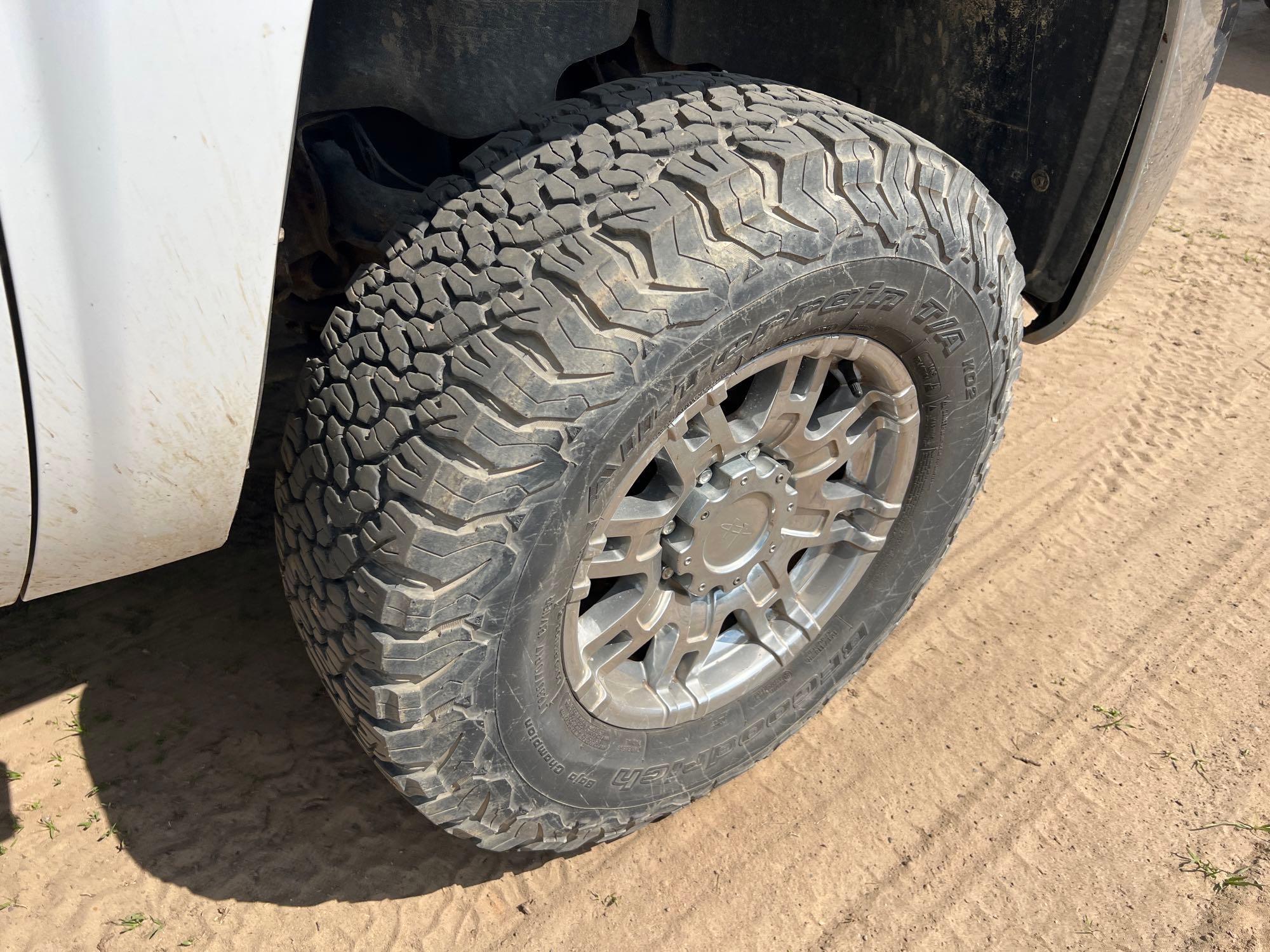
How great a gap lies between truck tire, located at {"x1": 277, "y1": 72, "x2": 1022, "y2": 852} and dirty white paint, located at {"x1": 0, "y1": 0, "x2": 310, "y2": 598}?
278mm

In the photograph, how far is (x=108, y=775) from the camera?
242 cm

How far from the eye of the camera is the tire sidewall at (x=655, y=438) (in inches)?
67.1

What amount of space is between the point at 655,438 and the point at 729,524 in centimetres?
38

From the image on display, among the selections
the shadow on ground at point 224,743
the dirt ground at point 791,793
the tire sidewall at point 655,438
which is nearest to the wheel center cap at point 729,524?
the tire sidewall at point 655,438

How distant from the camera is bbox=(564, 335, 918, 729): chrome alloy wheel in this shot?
1.96 metres

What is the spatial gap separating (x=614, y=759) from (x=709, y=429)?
74cm

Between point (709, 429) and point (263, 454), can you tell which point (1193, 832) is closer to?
point (709, 429)

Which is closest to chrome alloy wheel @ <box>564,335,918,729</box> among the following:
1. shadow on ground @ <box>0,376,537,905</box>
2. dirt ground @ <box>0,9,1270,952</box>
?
dirt ground @ <box>0,9,1270,952</box>

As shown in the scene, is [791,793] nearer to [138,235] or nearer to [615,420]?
[615,420]

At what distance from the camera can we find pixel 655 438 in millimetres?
1813

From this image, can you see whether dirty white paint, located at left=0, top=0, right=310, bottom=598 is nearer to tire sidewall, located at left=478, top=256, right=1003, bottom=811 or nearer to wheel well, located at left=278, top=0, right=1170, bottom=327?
tire sidewall, located at left=478, top=256, right=1003, bottom=811

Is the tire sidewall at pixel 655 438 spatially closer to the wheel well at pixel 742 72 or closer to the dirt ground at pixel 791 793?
the dirt ground at pixel 791 793

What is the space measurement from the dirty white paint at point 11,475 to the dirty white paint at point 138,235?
2 cm

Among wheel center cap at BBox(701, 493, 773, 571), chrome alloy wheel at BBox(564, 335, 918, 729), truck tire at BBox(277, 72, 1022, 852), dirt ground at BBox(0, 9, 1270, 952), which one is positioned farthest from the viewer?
dirt ground at BBox(0, 9, 1270, 952)
